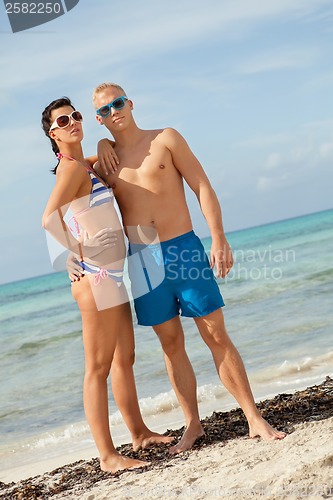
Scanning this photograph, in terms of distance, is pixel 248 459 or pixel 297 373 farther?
pixel 297 373

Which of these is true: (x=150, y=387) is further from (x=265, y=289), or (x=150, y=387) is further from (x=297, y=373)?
(x=265, y=289)

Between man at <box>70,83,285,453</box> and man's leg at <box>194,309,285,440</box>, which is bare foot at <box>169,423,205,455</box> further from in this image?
man's leg at <box>194,309,285,440</box>

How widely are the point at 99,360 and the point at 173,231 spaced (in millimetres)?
901

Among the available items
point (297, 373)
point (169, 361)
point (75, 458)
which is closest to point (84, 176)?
point (169, 361)

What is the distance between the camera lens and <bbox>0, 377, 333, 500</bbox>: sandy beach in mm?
3562

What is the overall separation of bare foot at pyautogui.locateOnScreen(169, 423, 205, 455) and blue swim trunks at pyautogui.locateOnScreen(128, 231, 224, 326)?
76cm

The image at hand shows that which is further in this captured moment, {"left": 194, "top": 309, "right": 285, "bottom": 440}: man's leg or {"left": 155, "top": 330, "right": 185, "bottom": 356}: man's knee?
{"left": 155, "top": 330, "right": 185, "bottom": 356}: man's knee

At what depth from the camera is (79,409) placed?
786 centimetres

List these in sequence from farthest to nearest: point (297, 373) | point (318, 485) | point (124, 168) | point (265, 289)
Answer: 1. point (265, 289)
2. point (297, 373)
3. point (124, 168)
4. point (318, 485)

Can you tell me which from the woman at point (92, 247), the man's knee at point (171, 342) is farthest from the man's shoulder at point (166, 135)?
the man's knee at point (171, 342)

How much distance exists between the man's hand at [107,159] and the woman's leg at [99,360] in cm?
73

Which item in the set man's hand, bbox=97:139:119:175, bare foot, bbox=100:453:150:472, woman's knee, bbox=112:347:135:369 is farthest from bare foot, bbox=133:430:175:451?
man's hand, bbox=97:139:119:175

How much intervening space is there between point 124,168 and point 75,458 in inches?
97.1

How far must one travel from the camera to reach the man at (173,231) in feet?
14.7
